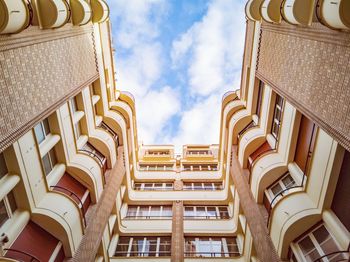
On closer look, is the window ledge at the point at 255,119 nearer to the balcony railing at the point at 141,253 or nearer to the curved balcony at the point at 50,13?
the balcony railing at the point at 141,253

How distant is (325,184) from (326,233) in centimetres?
147

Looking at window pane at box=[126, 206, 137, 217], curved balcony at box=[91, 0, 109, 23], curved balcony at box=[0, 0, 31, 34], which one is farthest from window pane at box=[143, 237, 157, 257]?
curved balcony at box=[91, 0, 109, 23]

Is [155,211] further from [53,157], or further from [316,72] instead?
[316,72]

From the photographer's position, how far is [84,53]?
1230cm

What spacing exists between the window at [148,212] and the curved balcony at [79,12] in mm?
11258

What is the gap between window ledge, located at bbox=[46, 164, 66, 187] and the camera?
9.41m

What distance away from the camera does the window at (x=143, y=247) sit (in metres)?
14.0

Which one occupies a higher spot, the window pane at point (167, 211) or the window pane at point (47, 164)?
the window pane at point (167, 211)

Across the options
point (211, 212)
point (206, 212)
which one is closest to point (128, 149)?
point (206, 212)

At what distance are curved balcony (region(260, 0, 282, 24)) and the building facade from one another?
5cm

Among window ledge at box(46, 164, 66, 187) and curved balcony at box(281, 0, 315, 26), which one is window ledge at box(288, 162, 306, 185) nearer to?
curved balcony at box(281, 0, 315, 26)

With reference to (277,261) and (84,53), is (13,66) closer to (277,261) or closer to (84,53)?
(84,53)

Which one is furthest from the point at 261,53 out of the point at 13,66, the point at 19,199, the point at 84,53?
the point at 19,199

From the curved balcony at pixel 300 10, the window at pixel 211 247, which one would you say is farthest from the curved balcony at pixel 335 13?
the window at pixel 211 247
